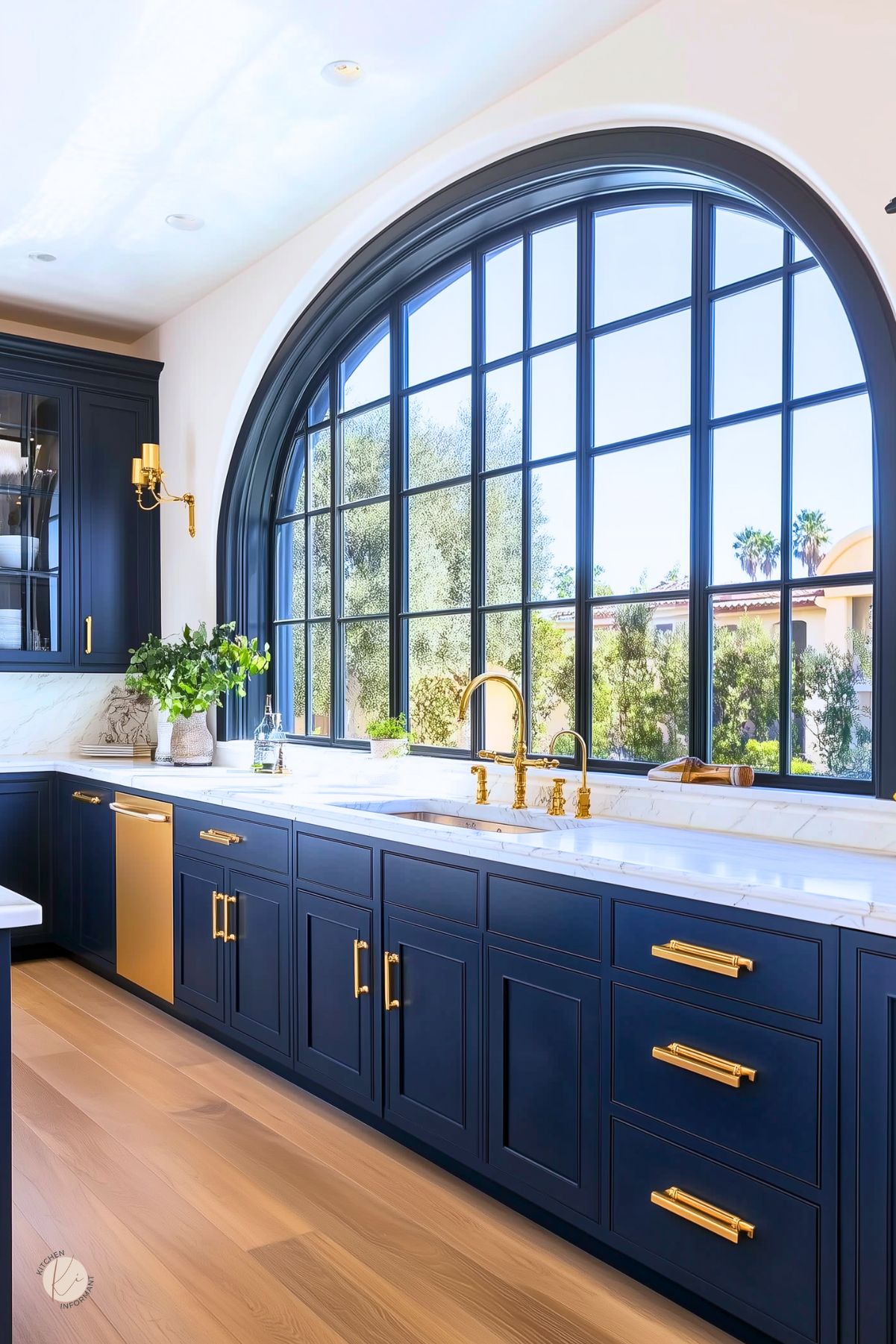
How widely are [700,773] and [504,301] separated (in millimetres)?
1812

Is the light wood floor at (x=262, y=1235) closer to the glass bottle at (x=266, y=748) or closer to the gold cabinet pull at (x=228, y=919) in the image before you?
the gold cabinet pull at (x=228, y=919)

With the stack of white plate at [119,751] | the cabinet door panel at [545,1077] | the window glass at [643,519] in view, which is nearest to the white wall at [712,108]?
the window glass at [643,519]

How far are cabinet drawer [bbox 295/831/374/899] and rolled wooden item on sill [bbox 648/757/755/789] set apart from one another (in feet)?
2.58

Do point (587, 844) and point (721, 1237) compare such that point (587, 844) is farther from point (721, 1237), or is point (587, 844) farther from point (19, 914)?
point (19, 914)

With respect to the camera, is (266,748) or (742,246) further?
(266,748)

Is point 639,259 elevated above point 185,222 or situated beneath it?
situated beneath

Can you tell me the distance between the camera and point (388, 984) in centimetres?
272

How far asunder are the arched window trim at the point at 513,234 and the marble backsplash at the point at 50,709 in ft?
3.16

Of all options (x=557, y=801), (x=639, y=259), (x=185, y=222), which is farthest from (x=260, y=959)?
(x=185, y=222)

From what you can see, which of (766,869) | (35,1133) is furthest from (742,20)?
(35,1133)

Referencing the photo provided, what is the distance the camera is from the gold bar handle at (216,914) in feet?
11.4

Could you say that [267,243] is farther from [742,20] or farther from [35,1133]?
[35,1133]

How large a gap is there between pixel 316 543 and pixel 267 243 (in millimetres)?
1204

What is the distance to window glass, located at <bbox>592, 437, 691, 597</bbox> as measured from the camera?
9.66 feet
